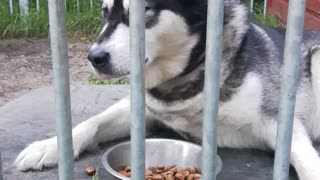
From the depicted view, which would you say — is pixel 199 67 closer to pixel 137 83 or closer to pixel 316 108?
pixel 316 108

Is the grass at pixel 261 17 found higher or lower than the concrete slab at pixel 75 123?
higher

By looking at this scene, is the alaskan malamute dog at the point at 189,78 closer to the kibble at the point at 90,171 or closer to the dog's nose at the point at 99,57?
the dog's nose at the point at 99,57

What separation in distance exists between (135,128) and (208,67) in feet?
0.51

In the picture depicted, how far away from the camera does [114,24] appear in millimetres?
1775

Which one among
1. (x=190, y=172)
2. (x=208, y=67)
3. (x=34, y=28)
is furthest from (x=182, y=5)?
(x=34, y=28)

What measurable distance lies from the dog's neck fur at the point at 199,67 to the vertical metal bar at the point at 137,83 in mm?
992

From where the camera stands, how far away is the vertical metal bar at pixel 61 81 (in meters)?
0.84

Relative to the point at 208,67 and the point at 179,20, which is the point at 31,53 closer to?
the point at 179,20

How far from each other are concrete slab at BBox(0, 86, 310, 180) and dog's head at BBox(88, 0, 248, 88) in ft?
1.00

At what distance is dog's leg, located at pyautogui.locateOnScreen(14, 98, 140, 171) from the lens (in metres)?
1.74

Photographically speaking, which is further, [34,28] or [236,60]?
[34,28]

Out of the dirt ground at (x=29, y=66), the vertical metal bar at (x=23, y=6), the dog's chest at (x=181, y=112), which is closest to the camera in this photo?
the dog's chest at (x=181, y=112)

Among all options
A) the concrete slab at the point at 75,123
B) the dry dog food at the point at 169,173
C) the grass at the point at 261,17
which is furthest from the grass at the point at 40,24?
the dry dog food at the point at 169,173

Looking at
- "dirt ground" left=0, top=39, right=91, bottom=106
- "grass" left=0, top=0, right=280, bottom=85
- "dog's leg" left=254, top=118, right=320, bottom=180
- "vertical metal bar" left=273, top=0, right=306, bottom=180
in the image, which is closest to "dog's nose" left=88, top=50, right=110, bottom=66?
"dog's leg" left=254, top=118, right=320, bottom=180
